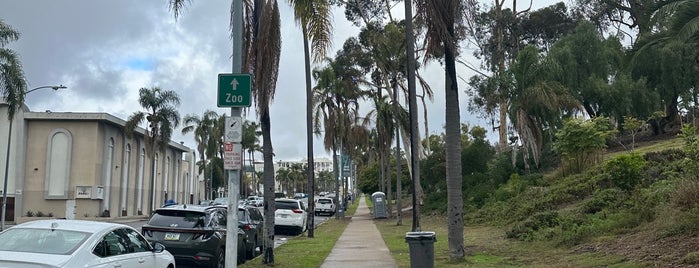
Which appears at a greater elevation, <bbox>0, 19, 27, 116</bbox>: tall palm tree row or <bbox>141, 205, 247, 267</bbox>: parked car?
<bbox>0, 19, 27, 116</bbox>: tall palm tree row

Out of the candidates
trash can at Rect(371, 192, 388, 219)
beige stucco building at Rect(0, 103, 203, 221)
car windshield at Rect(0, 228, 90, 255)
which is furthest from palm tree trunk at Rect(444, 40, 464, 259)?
beige stucco building at Rect(0, 103, 203, 221)

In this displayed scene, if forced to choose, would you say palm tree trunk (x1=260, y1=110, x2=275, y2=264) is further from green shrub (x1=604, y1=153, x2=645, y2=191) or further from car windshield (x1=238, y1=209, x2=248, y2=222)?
green shrub (x1=604, y1=153, x2=645, y2=191)

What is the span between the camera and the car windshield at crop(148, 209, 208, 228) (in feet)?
42.4

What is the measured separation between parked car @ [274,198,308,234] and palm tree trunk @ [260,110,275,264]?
1332cm

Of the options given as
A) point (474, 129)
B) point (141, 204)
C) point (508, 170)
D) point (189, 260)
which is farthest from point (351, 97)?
point (474, 129)

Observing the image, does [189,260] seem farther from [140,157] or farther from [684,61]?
[140,157]

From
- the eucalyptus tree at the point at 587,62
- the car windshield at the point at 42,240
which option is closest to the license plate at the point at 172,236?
the car windshield at the point at 42,240

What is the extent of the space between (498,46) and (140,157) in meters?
33.0

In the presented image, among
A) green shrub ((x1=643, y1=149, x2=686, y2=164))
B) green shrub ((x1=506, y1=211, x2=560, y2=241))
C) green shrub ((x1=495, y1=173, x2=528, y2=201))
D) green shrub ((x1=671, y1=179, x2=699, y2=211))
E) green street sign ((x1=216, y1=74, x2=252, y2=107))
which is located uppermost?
green street sign ((x1=216, y1=74, x2=252, y2=107))

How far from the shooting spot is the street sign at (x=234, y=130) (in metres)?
9.95

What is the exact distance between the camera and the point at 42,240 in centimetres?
787

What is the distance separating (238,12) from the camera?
421 inches

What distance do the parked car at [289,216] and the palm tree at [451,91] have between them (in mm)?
14541

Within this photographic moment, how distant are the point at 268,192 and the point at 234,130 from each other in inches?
180
